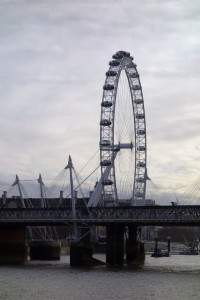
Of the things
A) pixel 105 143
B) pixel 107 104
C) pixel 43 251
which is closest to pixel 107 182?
pixel 105 143

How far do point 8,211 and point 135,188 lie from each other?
682 inches

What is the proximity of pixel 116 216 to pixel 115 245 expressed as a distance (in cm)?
360

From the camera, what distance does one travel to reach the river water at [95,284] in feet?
131

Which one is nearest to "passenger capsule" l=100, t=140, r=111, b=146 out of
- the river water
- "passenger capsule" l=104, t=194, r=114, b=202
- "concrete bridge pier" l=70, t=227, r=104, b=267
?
"passenger capsule" l=104, t=194, r=114, b=202

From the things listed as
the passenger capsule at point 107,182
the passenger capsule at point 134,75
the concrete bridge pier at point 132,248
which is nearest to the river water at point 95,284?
the concrete bridge pier at point 132,248

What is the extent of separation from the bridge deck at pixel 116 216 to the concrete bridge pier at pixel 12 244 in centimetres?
247

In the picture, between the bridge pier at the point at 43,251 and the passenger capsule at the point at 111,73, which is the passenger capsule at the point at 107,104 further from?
the bridge pier at the point at 43,251

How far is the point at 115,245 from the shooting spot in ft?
227

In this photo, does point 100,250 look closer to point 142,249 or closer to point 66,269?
point 142,249

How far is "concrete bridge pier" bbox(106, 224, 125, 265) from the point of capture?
224ft

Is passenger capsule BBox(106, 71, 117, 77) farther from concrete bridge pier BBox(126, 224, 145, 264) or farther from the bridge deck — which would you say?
concrete bridge pier BBox(126, 224, 145, 264)

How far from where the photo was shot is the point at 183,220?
65688 mm

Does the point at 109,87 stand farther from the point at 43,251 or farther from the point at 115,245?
the point at 115,245

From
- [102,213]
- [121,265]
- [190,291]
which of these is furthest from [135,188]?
[190,291]
